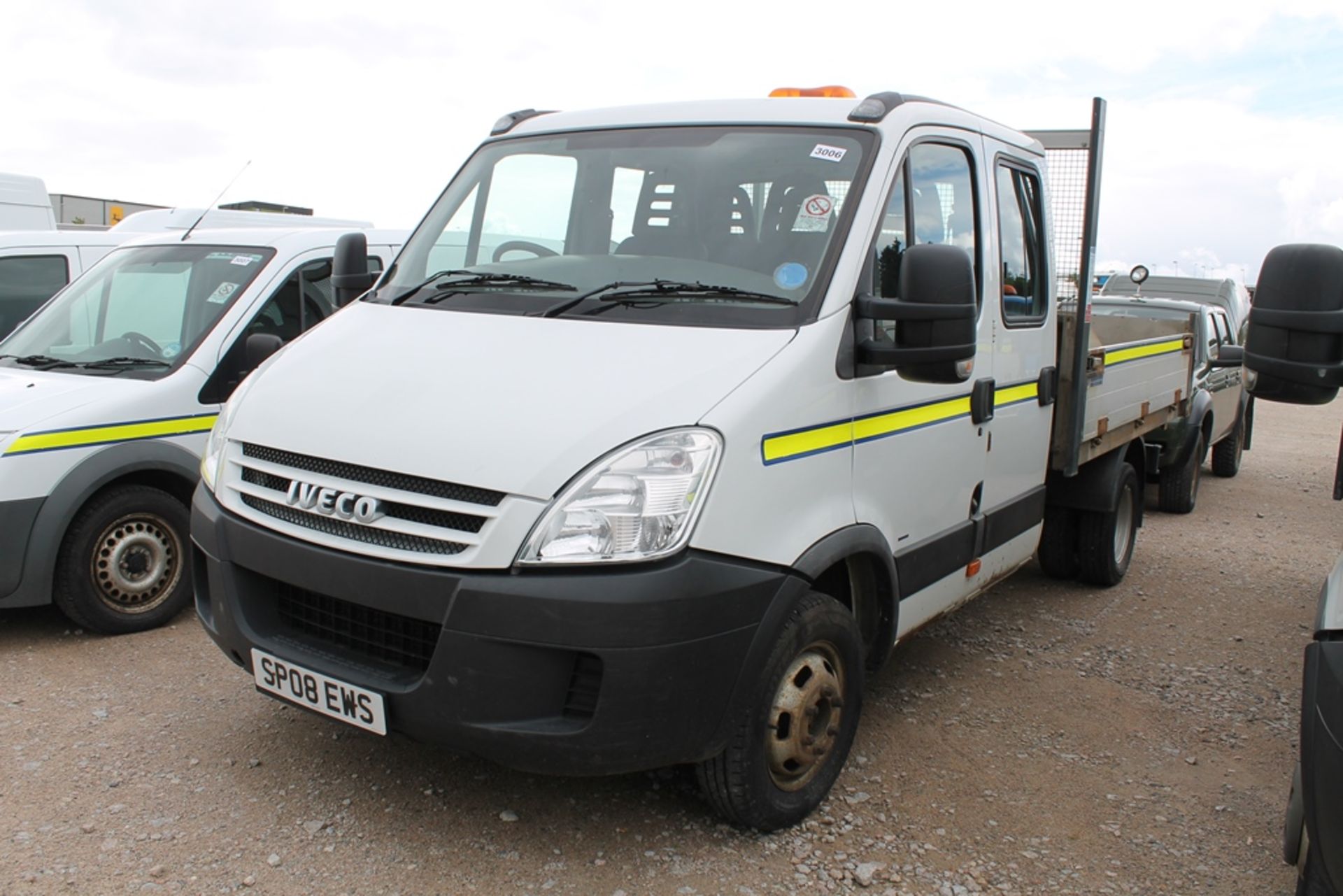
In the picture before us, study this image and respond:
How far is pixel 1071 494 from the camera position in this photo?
596 centimetres

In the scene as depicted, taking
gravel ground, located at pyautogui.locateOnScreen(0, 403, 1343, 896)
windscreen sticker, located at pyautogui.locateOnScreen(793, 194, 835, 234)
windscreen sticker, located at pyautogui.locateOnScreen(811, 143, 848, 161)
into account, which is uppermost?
windscreen sticker, located at pyautogui.locateOnScreen(811, 143, 848, 161)

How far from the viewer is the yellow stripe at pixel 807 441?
3020 mm

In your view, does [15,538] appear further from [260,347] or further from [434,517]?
[434,517]

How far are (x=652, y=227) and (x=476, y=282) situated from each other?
25.2 inches

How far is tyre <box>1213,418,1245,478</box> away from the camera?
11078 mm

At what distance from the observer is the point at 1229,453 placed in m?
11.1

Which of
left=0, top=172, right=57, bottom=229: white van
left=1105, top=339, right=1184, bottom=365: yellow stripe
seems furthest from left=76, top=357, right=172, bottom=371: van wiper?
left=0, top=172, right=57, bottom=229: white van

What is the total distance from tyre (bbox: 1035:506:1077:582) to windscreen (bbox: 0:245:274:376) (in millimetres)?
4509

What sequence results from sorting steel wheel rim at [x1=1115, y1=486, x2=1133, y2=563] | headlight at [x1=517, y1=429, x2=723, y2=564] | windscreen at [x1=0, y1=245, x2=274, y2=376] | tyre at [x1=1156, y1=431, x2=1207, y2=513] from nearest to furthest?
1. headlight at [x1=517, y1=429, x2=723, y2=564]
2. windscreen at [x1=0, y1=245, x2=274, y2=376]
3. steel wheel rim at [x1=1115, y1=486, x2=1133, y2=563]
4. tyre at [x1=1156, y1=431, x2=1207, y2=513]

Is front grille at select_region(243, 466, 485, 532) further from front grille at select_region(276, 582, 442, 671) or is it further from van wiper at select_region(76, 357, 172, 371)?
van wiper at select_region(76, 357, 172, 371)

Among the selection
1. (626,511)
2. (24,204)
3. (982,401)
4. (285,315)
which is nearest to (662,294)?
(626,511)

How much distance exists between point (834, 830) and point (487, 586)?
1.46m

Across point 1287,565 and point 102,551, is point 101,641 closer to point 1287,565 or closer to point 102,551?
point 102,551

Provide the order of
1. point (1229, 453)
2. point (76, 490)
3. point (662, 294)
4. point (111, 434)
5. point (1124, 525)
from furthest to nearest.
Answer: point (1229, 453)
point (1124, 525)
point (111, 434)
point (76, 490)
point (662, 294)
